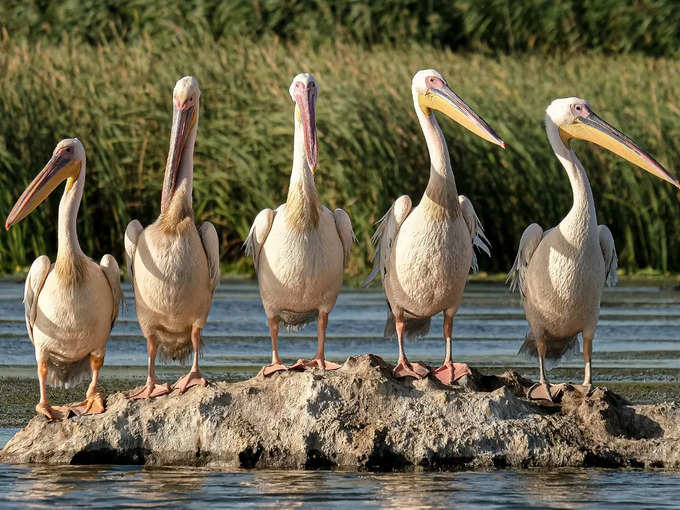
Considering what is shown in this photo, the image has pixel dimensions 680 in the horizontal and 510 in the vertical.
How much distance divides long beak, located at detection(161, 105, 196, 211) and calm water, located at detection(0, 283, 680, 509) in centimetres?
142

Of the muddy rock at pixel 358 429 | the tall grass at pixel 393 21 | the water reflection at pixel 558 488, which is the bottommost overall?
the water reflection at pixel 558 488

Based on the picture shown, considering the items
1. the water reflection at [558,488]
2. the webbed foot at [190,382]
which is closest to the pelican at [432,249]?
the water reflection at [558,488]

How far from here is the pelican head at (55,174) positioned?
7.84 metres

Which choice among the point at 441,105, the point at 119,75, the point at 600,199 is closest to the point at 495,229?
the point at 600,199

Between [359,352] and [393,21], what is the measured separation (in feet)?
57.6

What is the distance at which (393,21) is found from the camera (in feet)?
90.5

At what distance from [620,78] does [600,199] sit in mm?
2664

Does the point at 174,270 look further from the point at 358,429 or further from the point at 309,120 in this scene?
the point at 358,429

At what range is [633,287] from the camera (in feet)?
51.0

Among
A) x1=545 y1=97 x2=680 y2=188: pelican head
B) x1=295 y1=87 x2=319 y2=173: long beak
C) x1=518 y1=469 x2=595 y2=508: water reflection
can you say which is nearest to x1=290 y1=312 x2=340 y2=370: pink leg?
x1=295 y1=87 x2=319 y2=173: long beak

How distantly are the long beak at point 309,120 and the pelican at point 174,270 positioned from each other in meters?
0.59

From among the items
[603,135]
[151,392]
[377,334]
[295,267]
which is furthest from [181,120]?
[377,334]

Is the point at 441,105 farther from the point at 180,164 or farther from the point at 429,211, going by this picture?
the point at 180,164

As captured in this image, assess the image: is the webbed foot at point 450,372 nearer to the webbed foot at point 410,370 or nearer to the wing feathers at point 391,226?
the webbed foot at point 410,370
